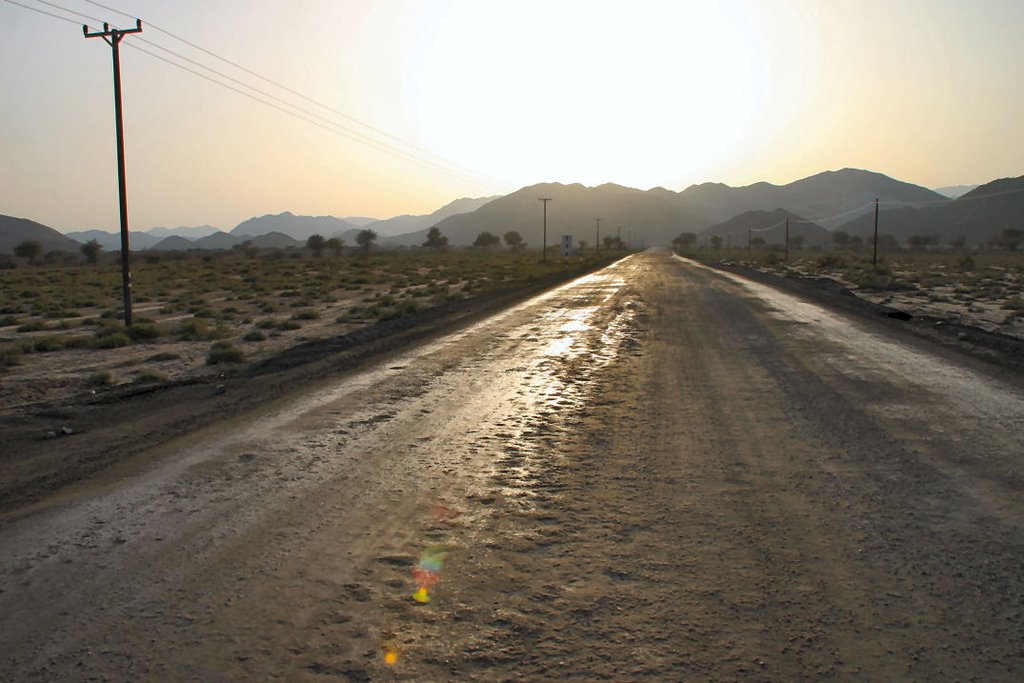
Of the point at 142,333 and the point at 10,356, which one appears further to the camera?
the point at 142,333

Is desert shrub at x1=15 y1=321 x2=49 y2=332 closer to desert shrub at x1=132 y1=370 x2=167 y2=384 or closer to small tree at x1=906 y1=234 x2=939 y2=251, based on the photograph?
desert shrub at x1=132 y1=370 x2=167 y2=384

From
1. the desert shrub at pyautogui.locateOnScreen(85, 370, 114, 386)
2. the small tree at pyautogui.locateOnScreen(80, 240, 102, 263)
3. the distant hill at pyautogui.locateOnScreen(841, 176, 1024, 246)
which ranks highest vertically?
the distant hill at pyautogui.locateOnScreen(841, 176, 1024, 246)

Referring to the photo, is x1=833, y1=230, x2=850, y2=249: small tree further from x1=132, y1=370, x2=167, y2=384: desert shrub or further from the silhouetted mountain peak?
x1=132, y1=370, x2=167, y2=384: desert shrub

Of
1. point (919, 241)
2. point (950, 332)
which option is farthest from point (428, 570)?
point (919, 241)

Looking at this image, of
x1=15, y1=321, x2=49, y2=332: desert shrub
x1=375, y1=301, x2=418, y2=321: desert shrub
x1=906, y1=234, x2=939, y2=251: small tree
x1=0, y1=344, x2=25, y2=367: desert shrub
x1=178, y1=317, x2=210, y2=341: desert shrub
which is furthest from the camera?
x1=906, y1=234, x2=939, y2=251: small tree

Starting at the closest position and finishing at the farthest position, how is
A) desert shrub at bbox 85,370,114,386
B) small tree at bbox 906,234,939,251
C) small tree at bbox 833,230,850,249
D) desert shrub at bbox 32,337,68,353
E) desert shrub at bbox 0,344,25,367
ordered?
desert shrub at bbox 85,370,114,386
desert shrub at bbox 0,344,25,367
desert shrub at bbox 32,337,68,353
small tree at bbox 906,234,939,251
small tree at bbox 833,230,850,249

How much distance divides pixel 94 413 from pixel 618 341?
9.45 metres

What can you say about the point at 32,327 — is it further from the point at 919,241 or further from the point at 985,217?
the point at 985,217

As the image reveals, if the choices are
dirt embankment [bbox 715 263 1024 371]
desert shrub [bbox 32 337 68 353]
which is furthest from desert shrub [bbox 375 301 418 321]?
dirt embankment [bbox 715 263 1024 371]

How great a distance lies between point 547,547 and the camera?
4.67m

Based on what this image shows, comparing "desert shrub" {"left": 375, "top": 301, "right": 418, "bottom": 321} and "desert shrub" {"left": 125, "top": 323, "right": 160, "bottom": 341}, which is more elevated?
"desert shrub" {"left": 375, "top": 301, "right": 418, "bottom": 321}

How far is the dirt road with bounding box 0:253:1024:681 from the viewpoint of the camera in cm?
347

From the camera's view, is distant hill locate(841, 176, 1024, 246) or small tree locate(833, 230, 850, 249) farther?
distant hill locate(841, 176, 1024, 246)

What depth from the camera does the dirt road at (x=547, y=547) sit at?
137 inches
